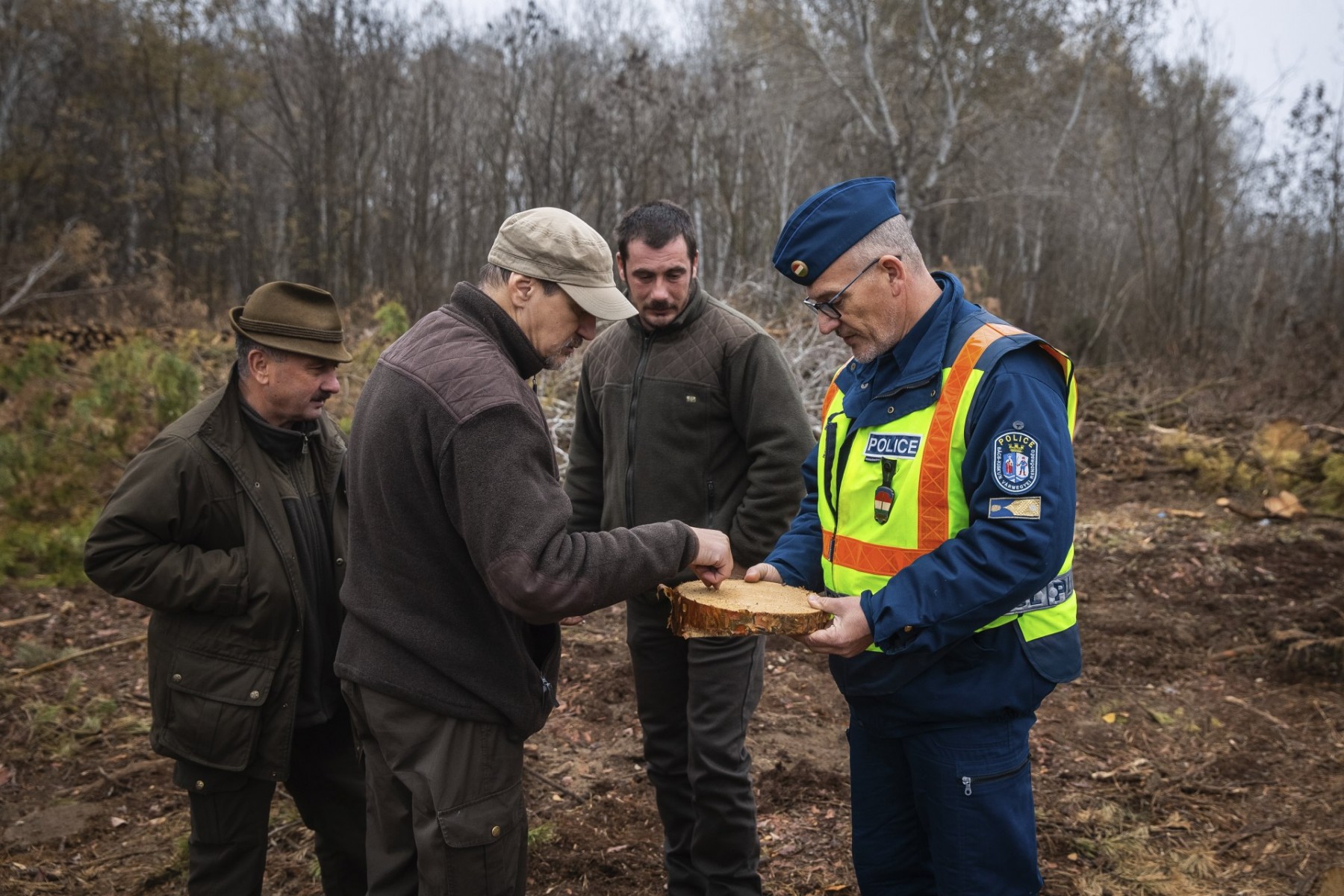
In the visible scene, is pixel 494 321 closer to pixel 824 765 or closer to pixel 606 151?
pixel 824 765

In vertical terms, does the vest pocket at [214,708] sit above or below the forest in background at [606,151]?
below

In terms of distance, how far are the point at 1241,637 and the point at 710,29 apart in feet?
71.5

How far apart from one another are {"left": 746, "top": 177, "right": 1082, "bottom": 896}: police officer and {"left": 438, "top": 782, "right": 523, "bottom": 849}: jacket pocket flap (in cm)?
89

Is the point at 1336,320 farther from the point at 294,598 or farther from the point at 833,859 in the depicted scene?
the point at 294,598

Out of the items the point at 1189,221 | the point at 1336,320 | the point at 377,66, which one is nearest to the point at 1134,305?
the point at 1189,221

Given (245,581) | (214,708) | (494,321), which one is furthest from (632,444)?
(214,708)

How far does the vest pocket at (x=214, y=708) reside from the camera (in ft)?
9.46

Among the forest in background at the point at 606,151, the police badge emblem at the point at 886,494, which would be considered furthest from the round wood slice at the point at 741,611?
the forest in background at the point at 606,151

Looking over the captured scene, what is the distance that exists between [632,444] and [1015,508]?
1.75 m

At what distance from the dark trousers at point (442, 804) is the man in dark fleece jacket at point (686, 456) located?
1076mm

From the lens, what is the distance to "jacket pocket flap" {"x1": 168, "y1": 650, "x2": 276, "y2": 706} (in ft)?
9.55

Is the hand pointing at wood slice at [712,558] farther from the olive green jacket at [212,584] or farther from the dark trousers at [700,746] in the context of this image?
the olive green jacket at [212,584]

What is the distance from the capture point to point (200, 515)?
300cm

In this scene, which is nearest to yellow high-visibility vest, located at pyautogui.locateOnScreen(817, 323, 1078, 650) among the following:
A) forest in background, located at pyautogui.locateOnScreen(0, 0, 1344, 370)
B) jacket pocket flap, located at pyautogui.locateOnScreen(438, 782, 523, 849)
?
jacket pocket flap, located at pyautogui.locateOnScreen(438, 782, 523, 849)
